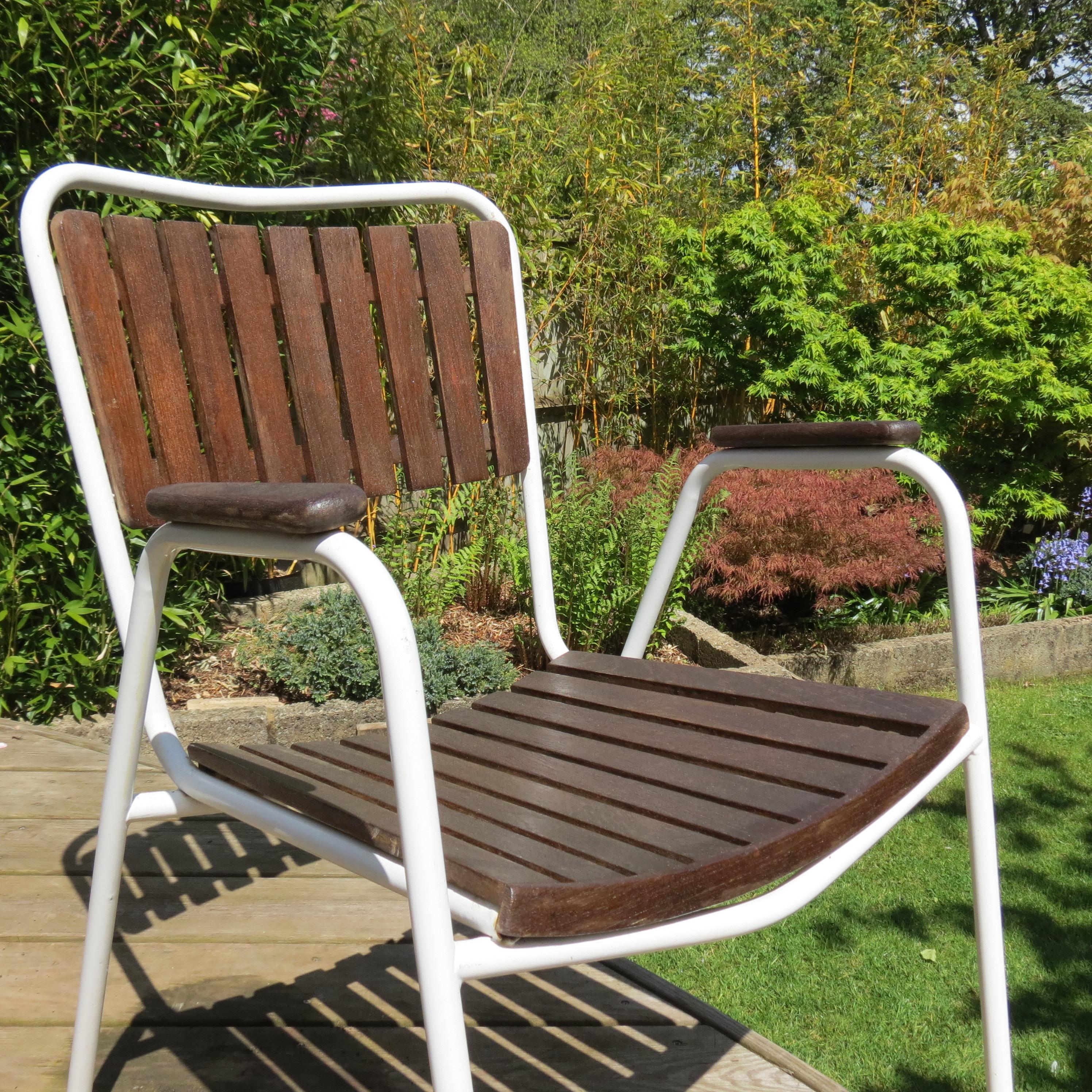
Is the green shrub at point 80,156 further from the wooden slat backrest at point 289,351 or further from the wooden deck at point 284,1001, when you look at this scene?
the wooden slat backrest at point 289,351

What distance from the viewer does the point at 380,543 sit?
3346mm

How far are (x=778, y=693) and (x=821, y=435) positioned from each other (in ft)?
0.91

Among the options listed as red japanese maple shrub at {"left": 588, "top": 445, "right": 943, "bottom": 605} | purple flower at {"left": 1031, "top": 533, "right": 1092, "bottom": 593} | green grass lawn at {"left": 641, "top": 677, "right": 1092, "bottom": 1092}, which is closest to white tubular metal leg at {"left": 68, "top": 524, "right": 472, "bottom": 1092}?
green grass lawn at {"left": 641, "top": 677, "right": 1092, "bottom": 1092}

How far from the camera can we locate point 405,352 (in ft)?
4.28

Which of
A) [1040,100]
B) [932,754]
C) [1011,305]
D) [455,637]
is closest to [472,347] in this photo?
[932,754]

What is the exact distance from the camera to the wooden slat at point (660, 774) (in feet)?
2.72

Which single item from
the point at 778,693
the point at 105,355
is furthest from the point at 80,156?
the point at 778,693

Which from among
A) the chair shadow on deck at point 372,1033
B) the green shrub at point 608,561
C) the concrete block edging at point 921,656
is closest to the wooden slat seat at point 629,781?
the chair shadow on deck at point 372,1033

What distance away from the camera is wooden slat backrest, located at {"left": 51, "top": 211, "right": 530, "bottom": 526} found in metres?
1.04

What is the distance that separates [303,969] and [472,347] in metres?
0.86

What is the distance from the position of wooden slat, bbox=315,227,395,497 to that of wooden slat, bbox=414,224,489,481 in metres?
0.08

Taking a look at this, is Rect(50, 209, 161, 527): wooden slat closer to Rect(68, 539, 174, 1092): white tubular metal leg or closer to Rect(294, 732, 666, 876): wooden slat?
Rect(68, 539, 174, 1092): white tubular metal leg

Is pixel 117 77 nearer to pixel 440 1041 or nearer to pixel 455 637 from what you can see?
pixel 455 637

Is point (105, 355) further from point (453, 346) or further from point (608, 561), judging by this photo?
point (608, 561)
